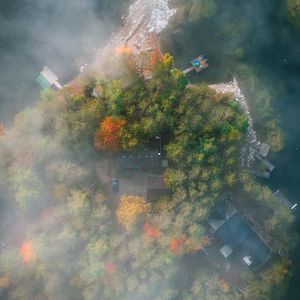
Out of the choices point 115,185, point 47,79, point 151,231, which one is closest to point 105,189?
point 115,185

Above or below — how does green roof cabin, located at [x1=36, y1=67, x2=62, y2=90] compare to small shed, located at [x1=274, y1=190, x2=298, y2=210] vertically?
above

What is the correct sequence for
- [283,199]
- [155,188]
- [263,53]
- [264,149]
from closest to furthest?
1. [155,188]
2. [264,149]
3. [283,199]
4. [263,53]

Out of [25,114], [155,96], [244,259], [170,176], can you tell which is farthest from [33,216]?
[244,259]

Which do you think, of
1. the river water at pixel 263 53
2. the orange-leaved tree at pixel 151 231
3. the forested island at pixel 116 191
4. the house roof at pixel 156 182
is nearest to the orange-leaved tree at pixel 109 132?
the forested island at pixel 116 191

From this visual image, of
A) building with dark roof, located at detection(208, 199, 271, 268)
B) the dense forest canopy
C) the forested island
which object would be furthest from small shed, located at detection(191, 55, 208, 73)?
building with dark roof, located at detection(208, 199, 271, 268)

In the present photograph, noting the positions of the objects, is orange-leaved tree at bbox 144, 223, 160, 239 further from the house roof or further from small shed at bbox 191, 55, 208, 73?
small shed at bbox 191, 55, 208, 73

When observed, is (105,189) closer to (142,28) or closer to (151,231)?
(151,231)
